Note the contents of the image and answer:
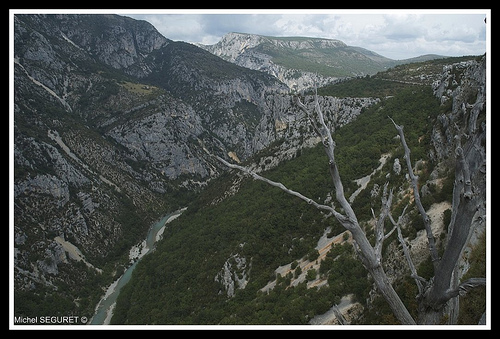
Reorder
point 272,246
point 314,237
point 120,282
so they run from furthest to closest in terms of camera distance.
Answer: point 120,282
point 272,246
point 314,237

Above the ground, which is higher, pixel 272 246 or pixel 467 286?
pixel 467 286

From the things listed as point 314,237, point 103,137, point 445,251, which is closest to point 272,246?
point 314,237

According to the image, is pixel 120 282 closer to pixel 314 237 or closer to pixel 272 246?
pixel 272 246

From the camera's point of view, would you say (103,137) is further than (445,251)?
Yes

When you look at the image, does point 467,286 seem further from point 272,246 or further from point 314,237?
point 272,246

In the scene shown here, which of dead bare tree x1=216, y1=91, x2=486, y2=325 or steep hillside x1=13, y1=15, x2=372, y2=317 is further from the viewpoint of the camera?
steep hillside x1=13, y1=15, x2=372, y2=317

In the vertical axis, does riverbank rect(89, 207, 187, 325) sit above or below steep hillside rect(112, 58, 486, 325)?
below

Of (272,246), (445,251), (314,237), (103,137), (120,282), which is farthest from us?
(103,137)

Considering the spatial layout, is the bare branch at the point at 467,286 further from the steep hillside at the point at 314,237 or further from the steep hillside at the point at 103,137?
the steep hillside at the point at 103,137

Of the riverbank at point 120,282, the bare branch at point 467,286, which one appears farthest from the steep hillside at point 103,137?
the bare branch at point 467,286

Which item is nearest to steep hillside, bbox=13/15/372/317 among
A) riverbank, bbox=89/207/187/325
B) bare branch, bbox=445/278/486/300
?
riverbank, bbox=89/207/187/325

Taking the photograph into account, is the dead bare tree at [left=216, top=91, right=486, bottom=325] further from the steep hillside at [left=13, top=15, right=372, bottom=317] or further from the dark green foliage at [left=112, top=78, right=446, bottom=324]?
the steep hillside at [left=13, top=15, right=372, bottom=317]

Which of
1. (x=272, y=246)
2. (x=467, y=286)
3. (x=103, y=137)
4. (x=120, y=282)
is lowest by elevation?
(x=120, y=282)
